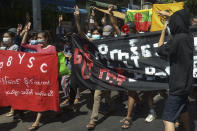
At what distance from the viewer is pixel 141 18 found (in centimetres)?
984

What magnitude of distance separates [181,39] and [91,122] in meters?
2.13

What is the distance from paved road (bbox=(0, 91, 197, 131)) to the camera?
4.33 meters

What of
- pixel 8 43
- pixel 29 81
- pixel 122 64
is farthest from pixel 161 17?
pixel 29 81

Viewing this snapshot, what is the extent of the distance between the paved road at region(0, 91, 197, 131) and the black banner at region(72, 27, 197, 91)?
675 millimetres

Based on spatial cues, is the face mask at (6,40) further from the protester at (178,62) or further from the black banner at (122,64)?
the protester at (178,62)

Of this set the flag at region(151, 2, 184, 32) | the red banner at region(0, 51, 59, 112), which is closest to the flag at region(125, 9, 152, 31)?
the flag at region(151, 2, 184, 32)

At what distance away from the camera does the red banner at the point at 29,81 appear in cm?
441

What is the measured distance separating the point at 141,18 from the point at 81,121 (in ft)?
20.5

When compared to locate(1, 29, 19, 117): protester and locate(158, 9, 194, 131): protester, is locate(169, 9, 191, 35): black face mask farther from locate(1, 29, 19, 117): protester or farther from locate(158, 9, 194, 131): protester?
locate(1, 29, 19, 117): protester

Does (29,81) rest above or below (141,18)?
below

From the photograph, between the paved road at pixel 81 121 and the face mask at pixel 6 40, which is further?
the face mask at pixel 6 40

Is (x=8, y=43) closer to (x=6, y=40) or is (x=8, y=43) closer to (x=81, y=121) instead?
(x=6, y=40)

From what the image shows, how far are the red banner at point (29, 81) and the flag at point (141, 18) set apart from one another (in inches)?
229

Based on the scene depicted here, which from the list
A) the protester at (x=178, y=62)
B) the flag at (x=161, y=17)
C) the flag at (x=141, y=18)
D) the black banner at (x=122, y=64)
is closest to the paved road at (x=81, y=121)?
the black banner at (x=122, y=64)
